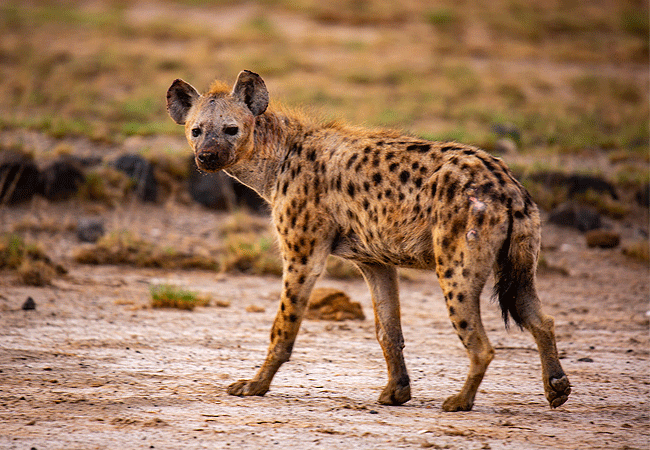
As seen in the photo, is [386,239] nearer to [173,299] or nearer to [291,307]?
[291,307]

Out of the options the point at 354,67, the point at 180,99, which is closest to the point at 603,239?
the point at 180,99

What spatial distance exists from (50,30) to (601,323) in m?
19.3

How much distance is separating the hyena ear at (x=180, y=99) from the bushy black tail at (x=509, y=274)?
2.24m

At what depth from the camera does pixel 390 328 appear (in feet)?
15.6

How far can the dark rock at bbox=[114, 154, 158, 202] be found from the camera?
33.7ft

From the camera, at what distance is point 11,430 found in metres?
3.84

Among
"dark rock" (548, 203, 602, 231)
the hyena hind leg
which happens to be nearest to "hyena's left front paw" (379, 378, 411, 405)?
the hyena hind leg

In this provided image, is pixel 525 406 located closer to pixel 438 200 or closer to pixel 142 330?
pixel 438 200

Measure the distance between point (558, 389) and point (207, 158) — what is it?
95.0 inches

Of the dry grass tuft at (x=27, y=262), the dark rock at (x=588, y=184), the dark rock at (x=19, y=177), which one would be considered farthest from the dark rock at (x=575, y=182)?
the dark rock at (x=19, y=177)

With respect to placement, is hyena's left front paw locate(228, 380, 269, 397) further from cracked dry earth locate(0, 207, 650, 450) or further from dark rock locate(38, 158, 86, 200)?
dark rock locate(38, 158, 86, 200)

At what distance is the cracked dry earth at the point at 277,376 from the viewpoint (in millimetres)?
3904

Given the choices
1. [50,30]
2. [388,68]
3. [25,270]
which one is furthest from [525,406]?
[50,30]

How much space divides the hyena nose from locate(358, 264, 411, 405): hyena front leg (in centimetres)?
112
